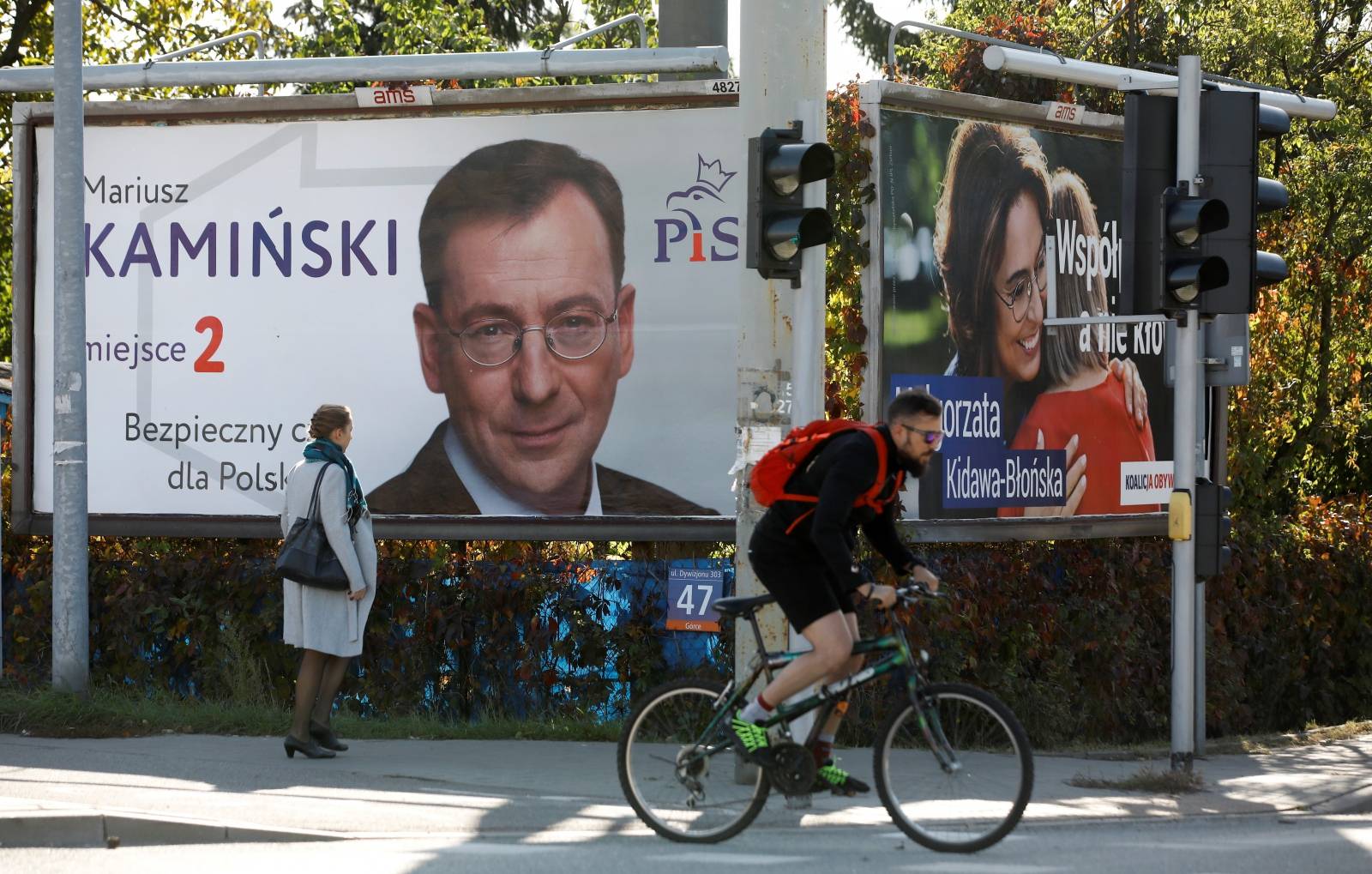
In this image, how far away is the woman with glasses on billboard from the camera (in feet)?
38.7

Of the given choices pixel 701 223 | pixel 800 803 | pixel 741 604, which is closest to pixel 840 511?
pixel 741 604

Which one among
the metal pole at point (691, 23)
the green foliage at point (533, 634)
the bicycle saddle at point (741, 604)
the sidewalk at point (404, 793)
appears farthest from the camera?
the metal pole at point (691, 23)

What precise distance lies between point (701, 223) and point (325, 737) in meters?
4.18

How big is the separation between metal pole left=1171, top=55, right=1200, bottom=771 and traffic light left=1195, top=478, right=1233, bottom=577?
77mm

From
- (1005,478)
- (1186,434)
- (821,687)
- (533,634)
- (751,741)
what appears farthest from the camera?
(1005,478)

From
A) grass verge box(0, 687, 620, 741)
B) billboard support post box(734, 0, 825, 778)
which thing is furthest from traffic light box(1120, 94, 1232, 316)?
grass verge box(0, 687, 620, 741)

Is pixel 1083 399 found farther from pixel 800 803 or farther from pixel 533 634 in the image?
pixel 800 803

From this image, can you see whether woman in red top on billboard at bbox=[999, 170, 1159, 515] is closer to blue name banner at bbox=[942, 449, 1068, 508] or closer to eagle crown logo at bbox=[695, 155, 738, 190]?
blue name banner at bbox=[942, 449, 1068, 508]

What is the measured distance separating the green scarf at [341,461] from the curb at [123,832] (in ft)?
7.40

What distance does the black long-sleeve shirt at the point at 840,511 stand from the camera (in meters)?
7.04

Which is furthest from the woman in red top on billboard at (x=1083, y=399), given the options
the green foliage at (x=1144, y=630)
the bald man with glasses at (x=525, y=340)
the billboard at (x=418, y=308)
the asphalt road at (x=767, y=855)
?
the asphalt road at (x=767, y=855)

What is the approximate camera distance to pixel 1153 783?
8.99 metres

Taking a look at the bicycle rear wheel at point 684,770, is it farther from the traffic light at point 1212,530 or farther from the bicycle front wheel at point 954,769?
the traffic light at point 1212,530

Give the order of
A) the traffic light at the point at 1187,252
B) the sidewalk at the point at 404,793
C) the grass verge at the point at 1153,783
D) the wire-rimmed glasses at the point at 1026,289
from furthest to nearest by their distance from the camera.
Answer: the wire-rimmed glasses at the point at 1026,289, the traffic light at the point at 1187,252, the grass verge at the point at 1153,783, the sidewalk at the point at 404,793
